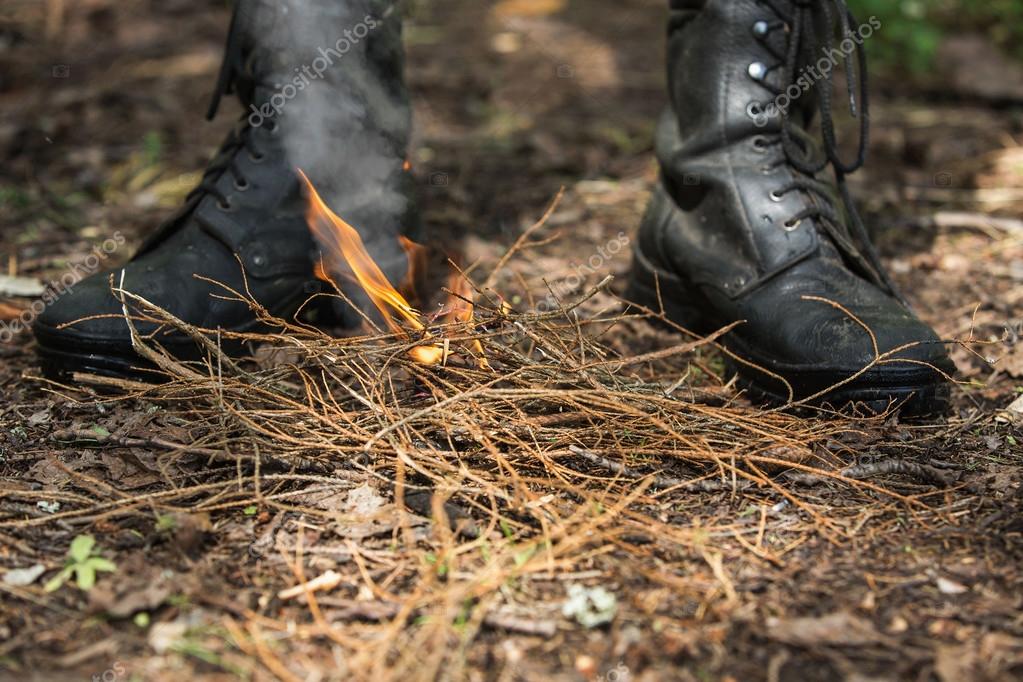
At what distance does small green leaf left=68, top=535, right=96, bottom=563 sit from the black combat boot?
0.62 m

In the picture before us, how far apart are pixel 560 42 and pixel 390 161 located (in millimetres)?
3027

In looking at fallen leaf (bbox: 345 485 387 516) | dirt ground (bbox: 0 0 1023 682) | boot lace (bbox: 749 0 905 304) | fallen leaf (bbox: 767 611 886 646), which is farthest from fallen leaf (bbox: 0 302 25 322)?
fallen leaf (bbox: 767 611 886 646)

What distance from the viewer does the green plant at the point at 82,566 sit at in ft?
5.04

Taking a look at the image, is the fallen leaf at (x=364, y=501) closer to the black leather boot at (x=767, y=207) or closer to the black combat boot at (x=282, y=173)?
the black combat boot at (x=282, y=173)

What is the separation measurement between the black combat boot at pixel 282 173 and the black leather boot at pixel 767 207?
0.69 m

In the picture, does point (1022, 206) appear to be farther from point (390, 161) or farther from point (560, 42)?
point (560, 42)

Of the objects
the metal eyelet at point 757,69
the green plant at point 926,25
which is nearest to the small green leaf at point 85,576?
the metal eyelet at point 757,69

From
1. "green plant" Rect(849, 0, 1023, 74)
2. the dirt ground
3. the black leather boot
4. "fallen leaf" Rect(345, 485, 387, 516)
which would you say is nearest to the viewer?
the dirt ground

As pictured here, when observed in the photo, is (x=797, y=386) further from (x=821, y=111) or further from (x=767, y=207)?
(x=821, y=111)

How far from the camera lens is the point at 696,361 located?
2279mm

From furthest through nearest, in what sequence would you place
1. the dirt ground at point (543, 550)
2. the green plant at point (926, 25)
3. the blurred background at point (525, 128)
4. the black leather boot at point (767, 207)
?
the green plant at point (926, 25) < the blurred background at point (525, 128) < the black leather boot at point (767, 207) < the dirt ground at point (543, 550)

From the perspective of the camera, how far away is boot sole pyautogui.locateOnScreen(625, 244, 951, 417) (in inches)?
77.2

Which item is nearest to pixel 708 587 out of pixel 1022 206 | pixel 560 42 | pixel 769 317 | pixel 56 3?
pixel 769 317

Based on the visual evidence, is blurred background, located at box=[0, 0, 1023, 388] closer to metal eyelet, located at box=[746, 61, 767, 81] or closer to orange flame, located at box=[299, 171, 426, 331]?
orange flame, located at box=[299, 171, 426, 331]
